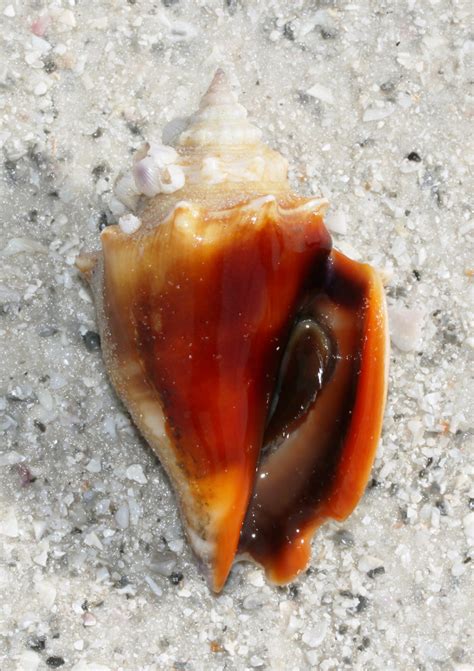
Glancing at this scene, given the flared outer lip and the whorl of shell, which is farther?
the flared outer lip

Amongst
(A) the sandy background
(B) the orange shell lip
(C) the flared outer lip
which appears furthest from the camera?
(A) the sandy background

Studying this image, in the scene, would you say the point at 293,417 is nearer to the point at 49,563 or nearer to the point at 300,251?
the point at 300,251

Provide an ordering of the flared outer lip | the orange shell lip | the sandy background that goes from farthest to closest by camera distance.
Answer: the sandy background, the flared outer lip, the orange shell lip

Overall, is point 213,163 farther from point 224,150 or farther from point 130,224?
point 130,224

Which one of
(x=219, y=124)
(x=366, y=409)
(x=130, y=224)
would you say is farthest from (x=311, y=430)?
(x=219, y=124)

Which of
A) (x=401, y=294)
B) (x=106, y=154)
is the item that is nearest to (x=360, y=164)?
(x=401, y=294)

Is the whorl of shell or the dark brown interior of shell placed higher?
the whorl of shell

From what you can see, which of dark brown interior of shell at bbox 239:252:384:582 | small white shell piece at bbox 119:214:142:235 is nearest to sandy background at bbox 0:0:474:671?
dark brown interior of shell at bbox 239:252:384:582

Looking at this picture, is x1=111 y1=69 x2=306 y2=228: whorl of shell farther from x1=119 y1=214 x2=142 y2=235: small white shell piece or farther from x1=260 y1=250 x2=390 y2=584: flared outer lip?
x1=260 y1=250 x2=390 y2=584: flared outer lip

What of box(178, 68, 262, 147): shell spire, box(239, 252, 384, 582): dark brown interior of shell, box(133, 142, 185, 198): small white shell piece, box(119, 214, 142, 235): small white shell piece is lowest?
box(239, 252, 384, 582): dark brown interior of shell
